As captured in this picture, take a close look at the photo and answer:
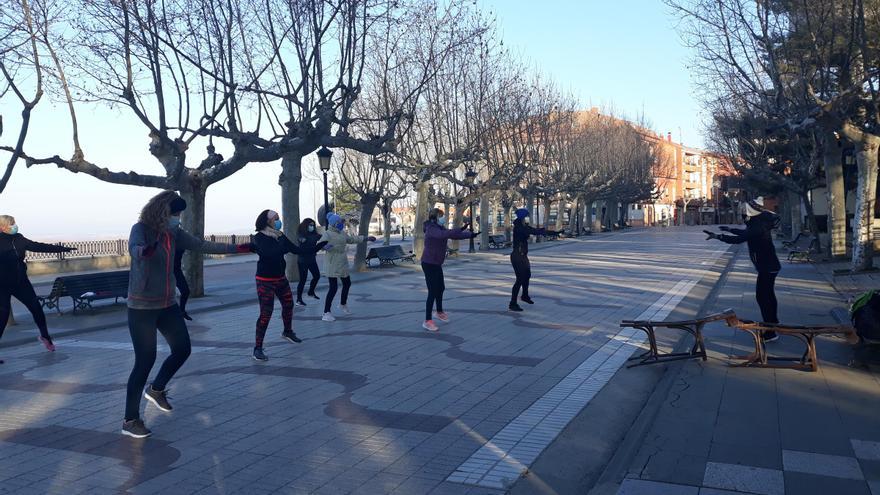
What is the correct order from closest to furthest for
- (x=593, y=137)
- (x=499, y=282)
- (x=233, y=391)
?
1. (x=233, y=391)
2. (x=499, y=282)
3. (x=593, y=137)

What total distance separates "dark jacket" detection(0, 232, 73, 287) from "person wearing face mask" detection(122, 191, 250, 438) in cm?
452

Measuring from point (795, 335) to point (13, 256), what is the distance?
9026mm

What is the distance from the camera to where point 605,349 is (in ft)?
29.5

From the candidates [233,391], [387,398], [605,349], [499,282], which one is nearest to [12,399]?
[233,391]

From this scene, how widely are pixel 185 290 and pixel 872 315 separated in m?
9.73

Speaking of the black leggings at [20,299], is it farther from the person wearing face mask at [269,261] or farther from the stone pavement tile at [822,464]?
the stone pavement tile at [822,464]

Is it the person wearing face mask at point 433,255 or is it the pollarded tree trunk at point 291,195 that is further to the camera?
the pollarded tree trunk at point 291,195

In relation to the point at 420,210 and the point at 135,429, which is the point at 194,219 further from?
the point at 420,210

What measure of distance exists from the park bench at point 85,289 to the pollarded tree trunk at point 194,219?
5.26 feet

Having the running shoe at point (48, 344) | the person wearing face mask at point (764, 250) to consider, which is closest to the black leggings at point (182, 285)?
the running shoe at point (48, 344)

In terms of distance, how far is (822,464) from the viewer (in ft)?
15.1

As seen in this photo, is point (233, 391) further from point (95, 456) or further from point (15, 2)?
point (15, 2)

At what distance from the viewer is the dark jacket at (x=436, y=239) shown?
1053cm

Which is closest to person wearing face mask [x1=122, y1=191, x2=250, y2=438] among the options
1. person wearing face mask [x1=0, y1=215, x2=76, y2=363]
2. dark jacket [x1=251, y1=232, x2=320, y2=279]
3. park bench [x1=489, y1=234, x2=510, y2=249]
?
dark jacket [x1=251, y1=232, x2=320, y2=279]
